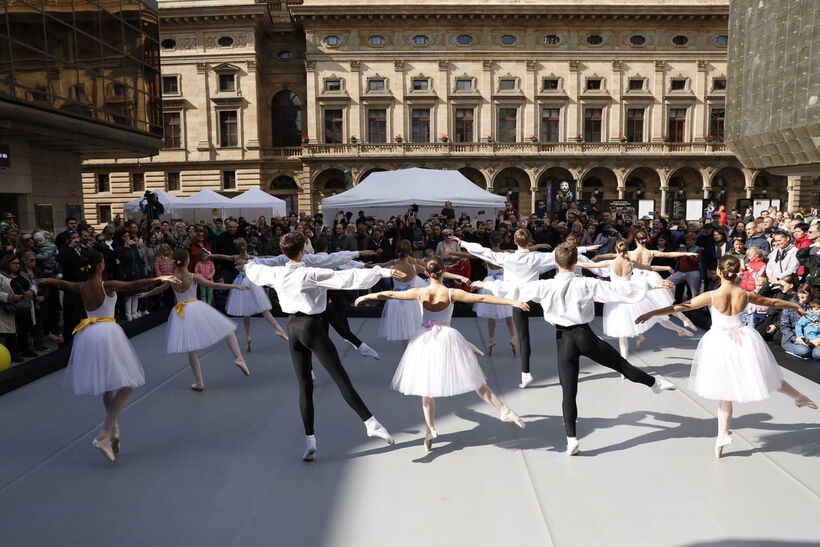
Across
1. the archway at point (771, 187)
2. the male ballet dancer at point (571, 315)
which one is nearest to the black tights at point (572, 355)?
the male ballet dancer at point (571, 315)

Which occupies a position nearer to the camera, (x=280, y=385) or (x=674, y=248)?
(x=280, y=385)

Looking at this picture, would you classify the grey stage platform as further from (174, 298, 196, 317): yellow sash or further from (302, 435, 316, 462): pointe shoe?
(174, 298, 196, 317): yellow sash

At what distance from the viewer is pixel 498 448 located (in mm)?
5977

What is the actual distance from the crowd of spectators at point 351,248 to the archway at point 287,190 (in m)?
26.1

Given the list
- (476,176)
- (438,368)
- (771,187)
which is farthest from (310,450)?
(771,187)

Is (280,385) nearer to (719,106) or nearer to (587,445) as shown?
(587,445)

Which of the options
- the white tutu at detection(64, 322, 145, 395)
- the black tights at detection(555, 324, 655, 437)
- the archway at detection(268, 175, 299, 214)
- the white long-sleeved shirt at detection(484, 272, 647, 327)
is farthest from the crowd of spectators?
the archway at detection(268, 175, 299, 214)

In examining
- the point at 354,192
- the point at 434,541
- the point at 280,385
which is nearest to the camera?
the point at 434,541

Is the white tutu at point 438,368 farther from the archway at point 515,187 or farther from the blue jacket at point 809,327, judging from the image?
the archway at point 515,187

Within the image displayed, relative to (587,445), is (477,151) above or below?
above

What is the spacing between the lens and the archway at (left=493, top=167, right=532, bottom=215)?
43.1 meters

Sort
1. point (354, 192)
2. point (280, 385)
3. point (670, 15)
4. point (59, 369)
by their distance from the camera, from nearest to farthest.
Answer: point (280, 385) → point (59, 369) → point (354, 192) → point (670, 15)

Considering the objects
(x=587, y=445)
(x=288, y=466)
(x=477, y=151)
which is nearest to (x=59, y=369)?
(x=288, y=466)

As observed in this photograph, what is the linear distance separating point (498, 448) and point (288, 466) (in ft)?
6.58
